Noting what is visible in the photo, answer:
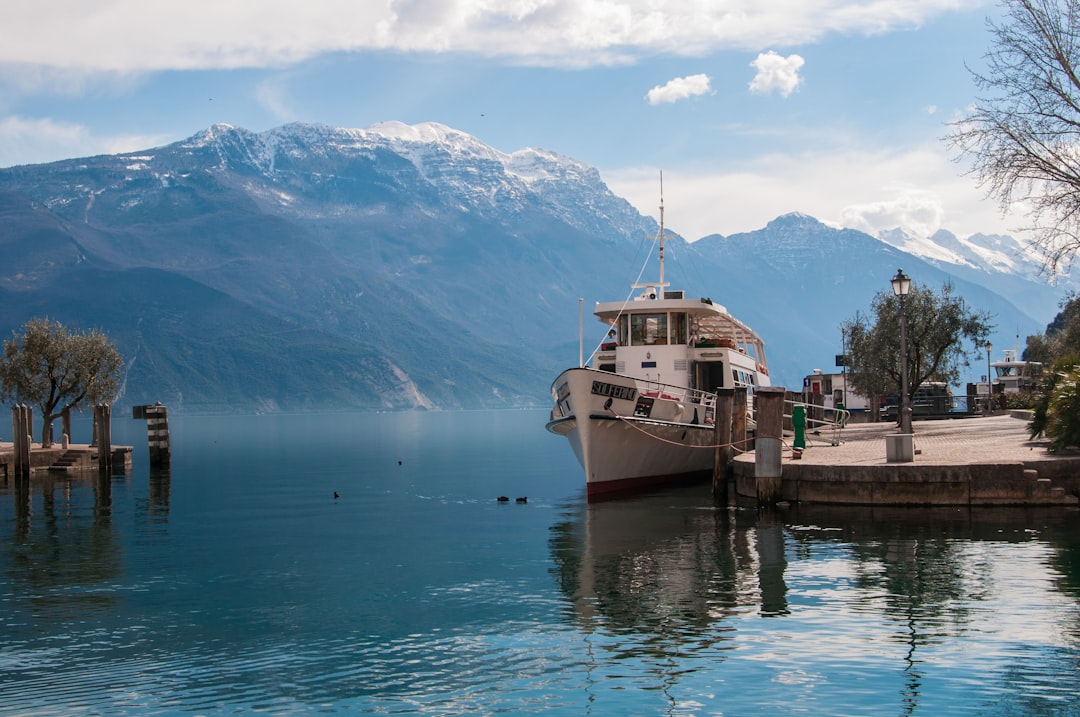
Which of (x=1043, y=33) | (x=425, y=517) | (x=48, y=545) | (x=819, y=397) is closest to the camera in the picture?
(x=48, y=545)

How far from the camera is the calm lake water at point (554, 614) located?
11.7 meters

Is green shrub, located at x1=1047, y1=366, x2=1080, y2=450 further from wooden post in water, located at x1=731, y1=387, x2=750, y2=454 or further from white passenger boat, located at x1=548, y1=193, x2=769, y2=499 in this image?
white passenger boat, located at x1=548, y1=193, x2=769, y2=499

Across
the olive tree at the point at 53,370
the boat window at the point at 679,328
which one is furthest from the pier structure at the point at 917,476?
the olive tree at the point at 53,370

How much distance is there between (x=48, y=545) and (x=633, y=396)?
16.1 meters

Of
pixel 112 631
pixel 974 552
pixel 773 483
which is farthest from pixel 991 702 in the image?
pixel 773 483

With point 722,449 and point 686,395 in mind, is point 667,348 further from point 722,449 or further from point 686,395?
point 722,449

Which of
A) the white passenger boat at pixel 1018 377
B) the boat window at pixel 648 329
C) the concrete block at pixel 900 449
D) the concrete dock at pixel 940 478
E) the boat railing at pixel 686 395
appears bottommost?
the concrete dock at pixel 940 478

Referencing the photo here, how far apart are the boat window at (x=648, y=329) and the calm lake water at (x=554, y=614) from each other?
8.95 m

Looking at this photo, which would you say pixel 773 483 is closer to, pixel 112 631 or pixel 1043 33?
pixel 1043 33

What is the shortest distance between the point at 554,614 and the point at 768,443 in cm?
1072

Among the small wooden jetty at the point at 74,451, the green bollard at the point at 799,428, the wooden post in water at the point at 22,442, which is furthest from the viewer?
the small wooden jetty at the point at 74,451

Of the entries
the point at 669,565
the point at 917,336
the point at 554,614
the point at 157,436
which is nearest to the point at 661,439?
the point at 669,565

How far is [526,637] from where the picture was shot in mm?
14539

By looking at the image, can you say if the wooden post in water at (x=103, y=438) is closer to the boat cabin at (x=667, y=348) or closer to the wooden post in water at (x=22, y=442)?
the wooden post in water at (x=22, y=442)
